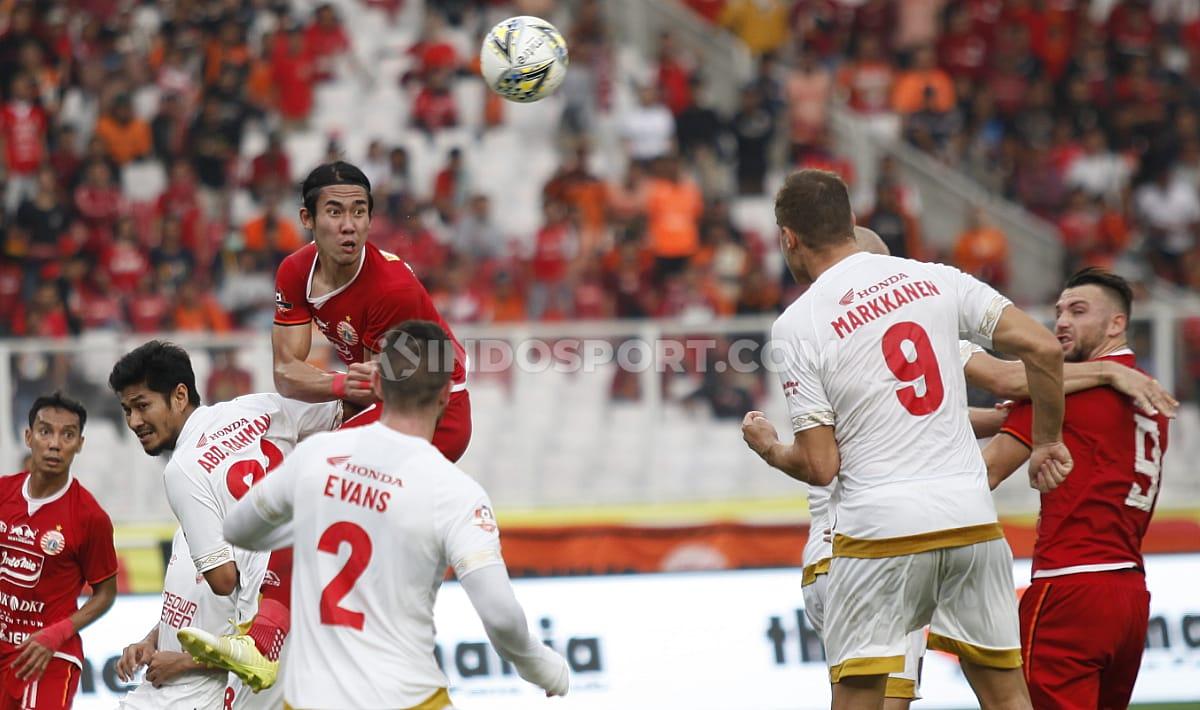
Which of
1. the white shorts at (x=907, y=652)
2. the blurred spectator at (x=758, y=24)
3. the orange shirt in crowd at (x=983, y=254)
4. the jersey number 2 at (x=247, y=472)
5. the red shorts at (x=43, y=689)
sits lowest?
the red shorts at (x=43, y=689)

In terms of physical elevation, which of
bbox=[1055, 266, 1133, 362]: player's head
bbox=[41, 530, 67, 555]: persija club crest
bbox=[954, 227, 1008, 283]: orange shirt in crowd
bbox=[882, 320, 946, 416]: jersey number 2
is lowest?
bbox=[41, 530, 67, 555]: persija club crest

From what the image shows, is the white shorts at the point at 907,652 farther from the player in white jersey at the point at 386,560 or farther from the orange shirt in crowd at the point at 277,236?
the orange shirt in crowd at the point at 277,236

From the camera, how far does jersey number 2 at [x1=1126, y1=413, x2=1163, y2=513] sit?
6.59 m

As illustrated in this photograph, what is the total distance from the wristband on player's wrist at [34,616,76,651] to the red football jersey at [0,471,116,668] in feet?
0.56

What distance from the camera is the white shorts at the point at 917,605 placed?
5980 mm

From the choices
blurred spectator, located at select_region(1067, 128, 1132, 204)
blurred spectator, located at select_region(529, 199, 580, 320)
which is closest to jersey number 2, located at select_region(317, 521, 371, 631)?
blurred spectator, located at select_region(529, 199, 580, 320)

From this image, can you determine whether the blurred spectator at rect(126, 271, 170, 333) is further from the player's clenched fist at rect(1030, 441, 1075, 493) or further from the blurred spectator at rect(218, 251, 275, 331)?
the player's clenched fist at rect(1030, 441, 1075, 493)

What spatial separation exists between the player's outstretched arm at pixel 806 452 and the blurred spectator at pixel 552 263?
936 centimetres

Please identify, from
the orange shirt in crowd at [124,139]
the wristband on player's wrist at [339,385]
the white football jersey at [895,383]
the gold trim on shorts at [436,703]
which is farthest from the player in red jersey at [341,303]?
the orange shirt in crowd at [124,139]

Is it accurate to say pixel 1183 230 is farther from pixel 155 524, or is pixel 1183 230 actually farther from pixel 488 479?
pixel 155 524

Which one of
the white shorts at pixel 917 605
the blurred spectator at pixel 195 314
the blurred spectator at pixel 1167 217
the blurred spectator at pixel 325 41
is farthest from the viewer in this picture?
the blurred spectator at pixel 325 41

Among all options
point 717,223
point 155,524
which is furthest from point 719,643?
point 717,223

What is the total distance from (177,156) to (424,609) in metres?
13.6

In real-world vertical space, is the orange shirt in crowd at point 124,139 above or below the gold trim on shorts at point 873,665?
above
